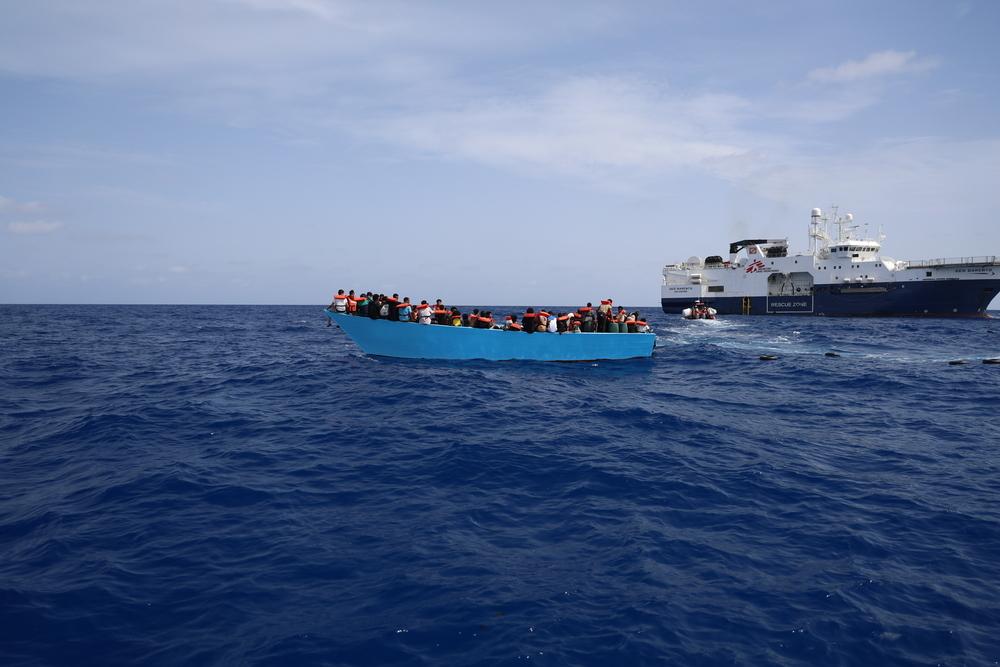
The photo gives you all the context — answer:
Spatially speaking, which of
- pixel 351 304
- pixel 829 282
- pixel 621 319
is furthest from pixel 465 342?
pixel 829 282

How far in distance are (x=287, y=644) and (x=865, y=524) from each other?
24.6ft

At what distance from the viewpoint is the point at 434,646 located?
4855 millimetres

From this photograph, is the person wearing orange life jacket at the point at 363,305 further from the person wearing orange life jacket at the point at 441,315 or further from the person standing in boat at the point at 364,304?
the person wearing orange life jacket at the point at 441,315

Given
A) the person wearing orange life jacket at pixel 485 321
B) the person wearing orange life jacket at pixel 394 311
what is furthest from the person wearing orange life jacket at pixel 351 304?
the person wearing orange life jacket at pixel 485 321

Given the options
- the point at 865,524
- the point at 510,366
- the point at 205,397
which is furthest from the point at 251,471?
the point at 510,366

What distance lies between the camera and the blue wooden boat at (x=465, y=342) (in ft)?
72.2

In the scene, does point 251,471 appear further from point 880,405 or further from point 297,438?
point 880,405

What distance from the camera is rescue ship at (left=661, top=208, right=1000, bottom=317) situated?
57.8 metres

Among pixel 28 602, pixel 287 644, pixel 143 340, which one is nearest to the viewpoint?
pixel 287 644

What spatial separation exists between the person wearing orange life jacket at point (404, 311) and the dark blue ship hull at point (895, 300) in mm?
59407

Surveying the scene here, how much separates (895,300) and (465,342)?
2319 inches

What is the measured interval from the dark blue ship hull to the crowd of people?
50653mm

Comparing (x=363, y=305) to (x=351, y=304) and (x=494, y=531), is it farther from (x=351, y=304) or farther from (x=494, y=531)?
(x=494, y=531)

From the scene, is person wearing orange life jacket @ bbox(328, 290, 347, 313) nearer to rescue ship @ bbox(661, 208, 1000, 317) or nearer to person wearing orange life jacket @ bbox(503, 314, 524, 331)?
person wearing orange life jacket @ bbox(503, 314, 524, 331)
